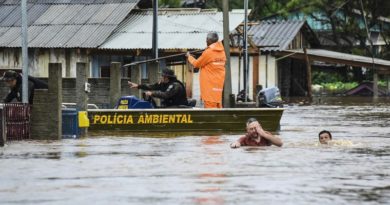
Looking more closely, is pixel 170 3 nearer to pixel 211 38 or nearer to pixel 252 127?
pixel 211 38

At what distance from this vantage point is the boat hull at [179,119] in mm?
24062

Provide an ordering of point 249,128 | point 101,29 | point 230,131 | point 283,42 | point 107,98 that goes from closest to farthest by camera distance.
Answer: point 249,128 → point 230,131 → point 107,98 → point 101,29 → point 283,42

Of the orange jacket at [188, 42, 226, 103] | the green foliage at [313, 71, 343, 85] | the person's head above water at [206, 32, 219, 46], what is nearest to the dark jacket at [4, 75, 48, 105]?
the orange jacket at [188, 42, 226, 103]

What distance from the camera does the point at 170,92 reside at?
24297 mm

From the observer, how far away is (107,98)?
3075 centimetres

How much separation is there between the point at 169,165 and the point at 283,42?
143ft

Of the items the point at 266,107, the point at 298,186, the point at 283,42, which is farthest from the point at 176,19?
the point at 298,186

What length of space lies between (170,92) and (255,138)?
4840mm

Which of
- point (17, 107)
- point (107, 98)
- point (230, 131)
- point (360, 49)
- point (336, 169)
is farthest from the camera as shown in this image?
point (360, 49)

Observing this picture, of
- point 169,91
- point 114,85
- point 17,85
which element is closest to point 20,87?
point 17,85

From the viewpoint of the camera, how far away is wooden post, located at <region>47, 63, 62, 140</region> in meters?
21.6

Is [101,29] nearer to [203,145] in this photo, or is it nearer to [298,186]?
[203,145]

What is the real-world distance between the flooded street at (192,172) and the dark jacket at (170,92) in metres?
1.63

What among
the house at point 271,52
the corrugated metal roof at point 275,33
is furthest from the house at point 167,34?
the corrugated metal roof at point 275,33
